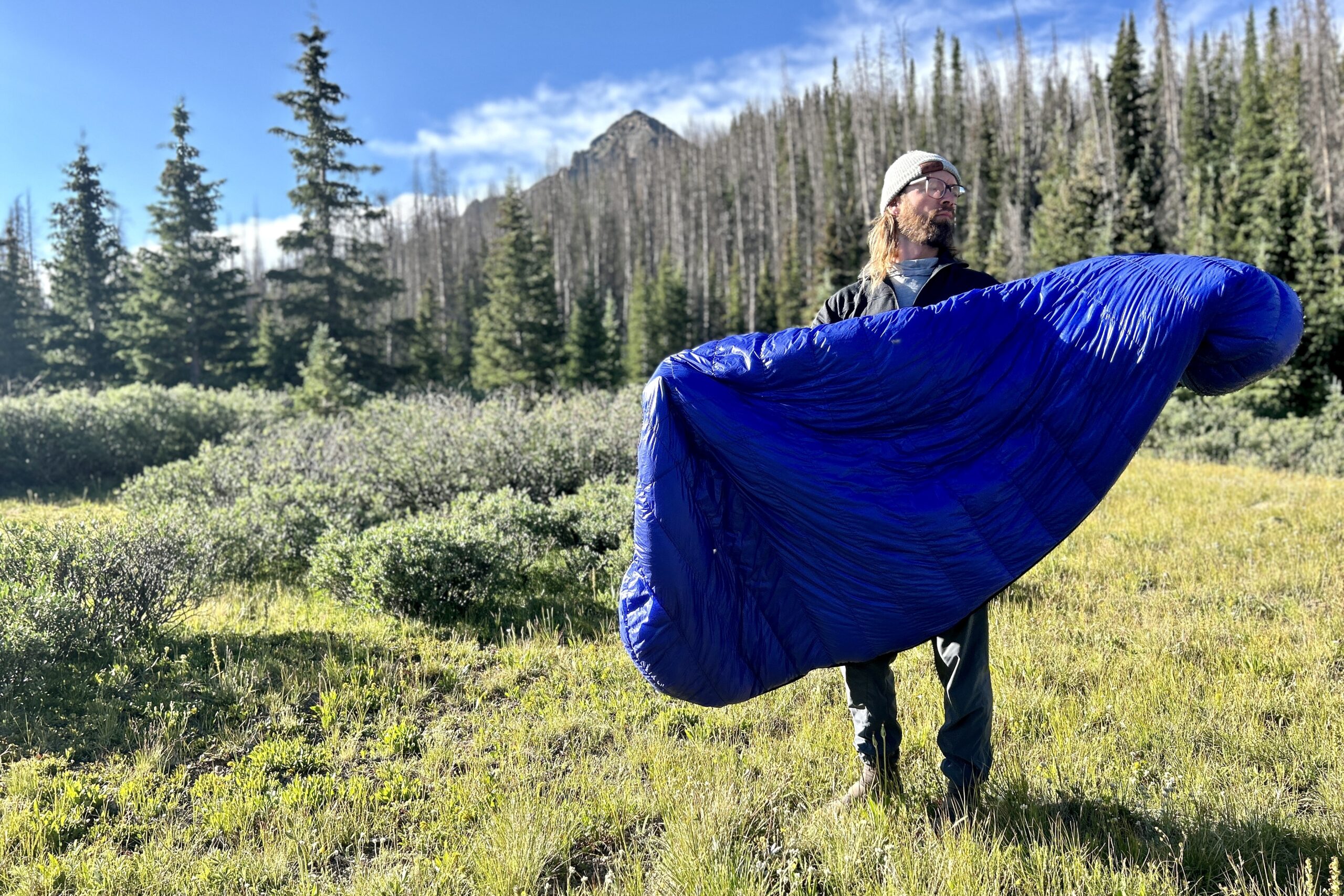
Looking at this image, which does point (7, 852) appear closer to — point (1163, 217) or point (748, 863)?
point (748, 863)

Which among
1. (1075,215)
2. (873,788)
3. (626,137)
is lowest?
(873,788)

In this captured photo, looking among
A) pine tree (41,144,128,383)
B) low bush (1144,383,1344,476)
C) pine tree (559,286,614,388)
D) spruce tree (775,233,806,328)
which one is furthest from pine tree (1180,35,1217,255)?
pine tree (41,144,128,383)

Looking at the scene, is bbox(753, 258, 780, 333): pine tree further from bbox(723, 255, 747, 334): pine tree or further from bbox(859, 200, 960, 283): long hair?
bbox(859, 200, 960, 283): long hair

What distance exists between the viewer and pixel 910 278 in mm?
2643

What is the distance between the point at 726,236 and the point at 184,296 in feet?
126

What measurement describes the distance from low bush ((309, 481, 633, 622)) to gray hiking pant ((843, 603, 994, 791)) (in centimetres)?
321

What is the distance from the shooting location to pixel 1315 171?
34.5m

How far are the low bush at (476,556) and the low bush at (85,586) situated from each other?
1.02 meters

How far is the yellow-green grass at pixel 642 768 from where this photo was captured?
2.41 metres

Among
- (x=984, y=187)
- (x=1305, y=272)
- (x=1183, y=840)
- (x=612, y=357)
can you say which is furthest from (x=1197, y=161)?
(x=1183, y=840)

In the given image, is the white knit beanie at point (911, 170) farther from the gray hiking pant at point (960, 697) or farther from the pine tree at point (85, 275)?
the pine tree at point (85, 275)

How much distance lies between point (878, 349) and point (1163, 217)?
Answer: 158 ft

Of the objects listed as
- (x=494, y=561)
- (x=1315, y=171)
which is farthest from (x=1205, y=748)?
(x=1315, y=171)

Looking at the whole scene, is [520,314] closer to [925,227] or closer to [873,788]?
[925,227]
